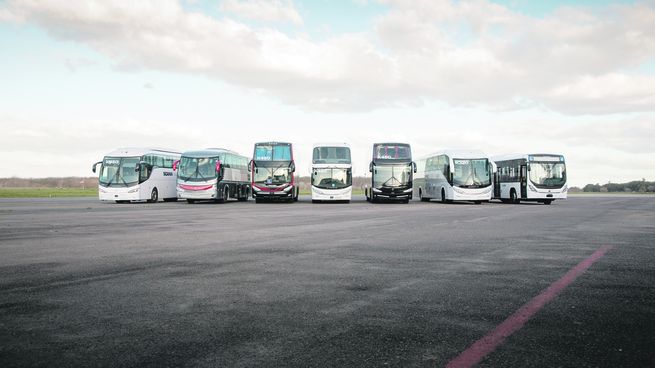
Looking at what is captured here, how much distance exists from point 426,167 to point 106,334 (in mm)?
36271

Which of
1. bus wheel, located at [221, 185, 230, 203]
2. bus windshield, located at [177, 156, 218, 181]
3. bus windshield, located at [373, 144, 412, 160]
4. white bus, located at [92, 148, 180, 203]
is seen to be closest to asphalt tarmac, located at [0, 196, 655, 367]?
bus windshield, located at [177, 156, 218, 181]

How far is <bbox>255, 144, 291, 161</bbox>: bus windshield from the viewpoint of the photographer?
110 feet

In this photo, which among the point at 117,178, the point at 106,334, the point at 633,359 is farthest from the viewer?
the point at 117,178

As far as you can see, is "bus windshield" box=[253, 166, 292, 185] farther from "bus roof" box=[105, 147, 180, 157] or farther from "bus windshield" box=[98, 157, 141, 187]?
"bus windshield" box=[98, 157, 141, 187]

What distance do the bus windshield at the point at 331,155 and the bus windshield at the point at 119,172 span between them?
11619 millimetres

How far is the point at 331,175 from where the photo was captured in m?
32.5

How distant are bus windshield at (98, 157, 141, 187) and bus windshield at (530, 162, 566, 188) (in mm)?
25428

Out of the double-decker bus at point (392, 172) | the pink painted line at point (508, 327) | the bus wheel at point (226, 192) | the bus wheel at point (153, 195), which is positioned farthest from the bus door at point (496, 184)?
the pink painted line at point (508, 327)

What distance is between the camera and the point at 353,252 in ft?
27.9

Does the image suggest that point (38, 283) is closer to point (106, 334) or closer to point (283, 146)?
point (106, 334)

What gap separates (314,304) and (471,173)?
94.6ft

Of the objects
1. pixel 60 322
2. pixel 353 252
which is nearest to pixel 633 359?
pixel 60 322

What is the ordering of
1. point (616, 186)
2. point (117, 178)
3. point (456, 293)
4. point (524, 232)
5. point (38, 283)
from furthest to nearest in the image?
1. point (616, 186)
2. point (117, 178)
3. point (524, 232)
4. point (38, 283)
5. point (456, 293)

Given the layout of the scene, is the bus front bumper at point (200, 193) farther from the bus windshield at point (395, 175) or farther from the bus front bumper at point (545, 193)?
the bus front bumper at point (545, 193)
